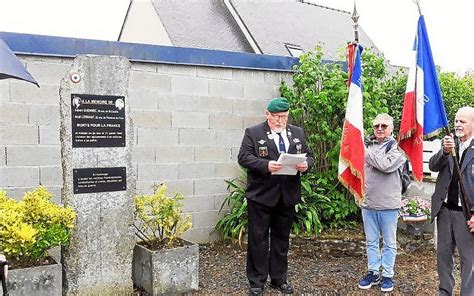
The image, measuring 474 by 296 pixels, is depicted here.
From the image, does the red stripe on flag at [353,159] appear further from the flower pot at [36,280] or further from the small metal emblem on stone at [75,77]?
the flower pot at [36,280]

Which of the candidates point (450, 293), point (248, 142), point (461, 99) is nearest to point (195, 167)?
point (248, 142)

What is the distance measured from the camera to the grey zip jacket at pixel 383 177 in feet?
14.4

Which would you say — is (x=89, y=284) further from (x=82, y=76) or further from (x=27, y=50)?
(x=27, y=50)

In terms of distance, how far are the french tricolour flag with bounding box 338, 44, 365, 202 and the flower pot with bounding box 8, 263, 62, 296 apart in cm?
274

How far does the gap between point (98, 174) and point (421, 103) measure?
9.63 ft

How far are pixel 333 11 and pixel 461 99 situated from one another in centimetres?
1320

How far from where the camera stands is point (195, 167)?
236 inches

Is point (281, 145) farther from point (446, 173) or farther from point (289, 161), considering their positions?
point (446, 173)

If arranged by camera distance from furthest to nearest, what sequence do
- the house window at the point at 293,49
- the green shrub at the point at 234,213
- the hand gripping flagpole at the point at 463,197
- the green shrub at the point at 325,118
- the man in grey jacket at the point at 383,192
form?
the house window at the point at 293,49 → the green shrub at the point at 325,118 → the green shrub at the point at 234,213 → the man in grey jacket at the point at 383,192 → the hand gripping flagpole at the point at 463,197

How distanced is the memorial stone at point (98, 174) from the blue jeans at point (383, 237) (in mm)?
2218

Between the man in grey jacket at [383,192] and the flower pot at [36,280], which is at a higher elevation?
the man in grey jacket at [383,192]

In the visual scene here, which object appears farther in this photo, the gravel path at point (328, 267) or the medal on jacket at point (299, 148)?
the gravel path at point (328, 267)

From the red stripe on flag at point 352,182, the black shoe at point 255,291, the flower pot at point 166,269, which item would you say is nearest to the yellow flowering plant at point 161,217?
the flower pot at point 166,269

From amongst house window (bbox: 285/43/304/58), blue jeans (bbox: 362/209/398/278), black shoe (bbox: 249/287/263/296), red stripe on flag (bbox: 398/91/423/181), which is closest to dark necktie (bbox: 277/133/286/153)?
blue jeans (bbox: 362/209/398/278)
